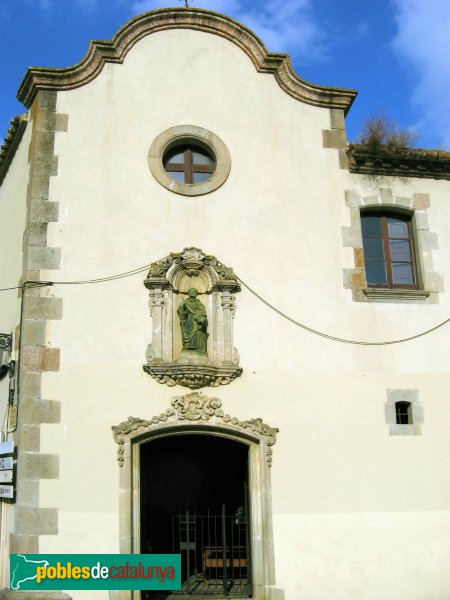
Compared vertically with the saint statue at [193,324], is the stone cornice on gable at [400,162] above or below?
above

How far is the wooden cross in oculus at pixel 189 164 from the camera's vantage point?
39.1 feet

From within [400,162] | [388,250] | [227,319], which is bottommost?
[227,319]

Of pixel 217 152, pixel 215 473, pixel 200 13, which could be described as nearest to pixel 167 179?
pixel 217 152

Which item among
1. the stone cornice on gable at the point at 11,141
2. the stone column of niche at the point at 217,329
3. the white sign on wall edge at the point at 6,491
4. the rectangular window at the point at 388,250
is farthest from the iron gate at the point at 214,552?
the stone cornice on gable at the point at 11,141

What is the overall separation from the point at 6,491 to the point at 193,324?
345cm

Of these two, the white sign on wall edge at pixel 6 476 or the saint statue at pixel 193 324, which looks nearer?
the white sign on wall edge at pixel 6 476

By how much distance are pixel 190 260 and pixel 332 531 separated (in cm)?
444

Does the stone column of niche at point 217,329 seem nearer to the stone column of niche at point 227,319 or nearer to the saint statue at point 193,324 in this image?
the stone column of niche at point 227,319

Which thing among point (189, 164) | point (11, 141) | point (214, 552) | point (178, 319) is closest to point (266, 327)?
point (178, 319)

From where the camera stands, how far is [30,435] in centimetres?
1016

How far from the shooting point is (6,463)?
1031cm

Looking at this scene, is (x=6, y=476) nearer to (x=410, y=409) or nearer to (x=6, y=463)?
(x=6, y=463)

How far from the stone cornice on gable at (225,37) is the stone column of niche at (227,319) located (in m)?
3.67

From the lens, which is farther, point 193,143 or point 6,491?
point 193,143
